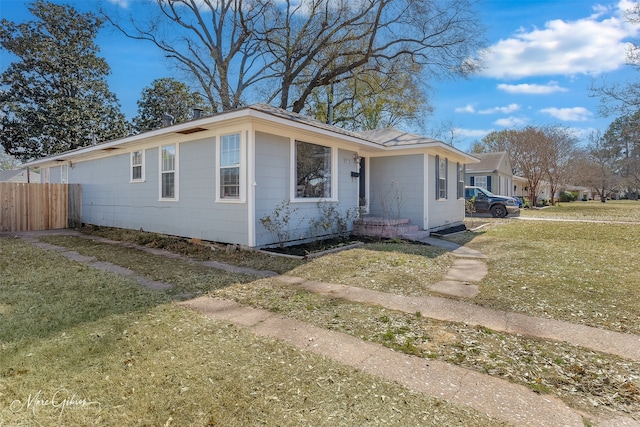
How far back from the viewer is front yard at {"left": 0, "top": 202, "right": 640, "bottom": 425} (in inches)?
79.4

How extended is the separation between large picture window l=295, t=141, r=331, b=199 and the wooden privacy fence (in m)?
9.49

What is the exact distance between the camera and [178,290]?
178 inches

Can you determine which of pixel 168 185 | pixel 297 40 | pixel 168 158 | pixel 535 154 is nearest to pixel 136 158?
pixel 168 158

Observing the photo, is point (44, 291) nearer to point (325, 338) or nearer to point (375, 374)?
point (325, 338)

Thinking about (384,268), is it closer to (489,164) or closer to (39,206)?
(39,206)

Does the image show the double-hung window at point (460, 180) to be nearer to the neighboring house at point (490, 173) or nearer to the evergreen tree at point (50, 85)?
the neighboring house at point (490, 173)

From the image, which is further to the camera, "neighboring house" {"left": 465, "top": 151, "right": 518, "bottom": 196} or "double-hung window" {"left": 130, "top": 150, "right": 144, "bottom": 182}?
"neighboring house" {"left": 465, "top": 151, "right": 518, "bottom": 196}

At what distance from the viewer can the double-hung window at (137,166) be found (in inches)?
383

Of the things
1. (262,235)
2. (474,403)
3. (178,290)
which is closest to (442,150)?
(262,235)

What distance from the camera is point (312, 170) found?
8523 mm

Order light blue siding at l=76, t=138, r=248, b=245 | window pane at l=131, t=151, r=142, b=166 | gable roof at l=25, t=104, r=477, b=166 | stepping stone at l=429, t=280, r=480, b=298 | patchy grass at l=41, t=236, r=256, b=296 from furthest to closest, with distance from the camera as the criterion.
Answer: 1. window pane at l=131, t=151, r=142, b=166
2. light blue siding at l=76, t=138, r=248, b=245
3. gable roof at l=25, t=104, r=477, b=166
4. patchy grass at l=41, t=236, r=256, b=296
5. stepping stone at l=429, t=280, r=480, b=298

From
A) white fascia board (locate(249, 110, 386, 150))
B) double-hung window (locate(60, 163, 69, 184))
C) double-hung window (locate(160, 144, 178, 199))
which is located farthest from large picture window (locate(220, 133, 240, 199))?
double-hung window (locate(60, 163, 69, 184))

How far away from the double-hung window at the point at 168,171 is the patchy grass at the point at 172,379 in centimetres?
537

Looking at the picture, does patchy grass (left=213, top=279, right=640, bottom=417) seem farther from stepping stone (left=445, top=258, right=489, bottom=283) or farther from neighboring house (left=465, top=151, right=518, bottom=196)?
neighboring house (left=465, top=151, right=518, bottom=196)
